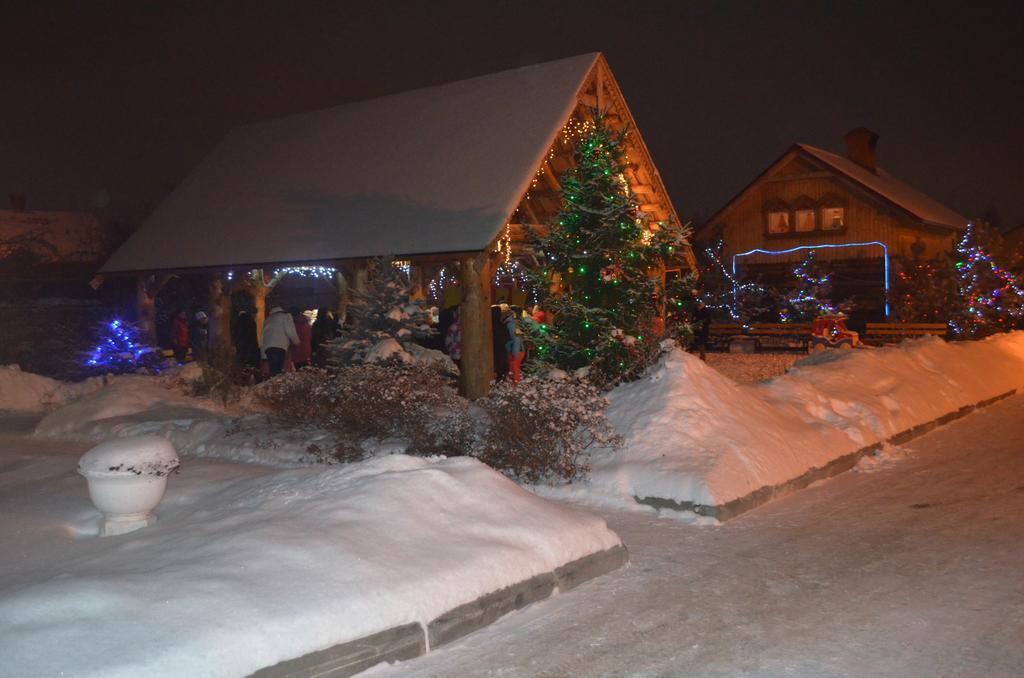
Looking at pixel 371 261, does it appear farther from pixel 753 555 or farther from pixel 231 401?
pixel 753 555

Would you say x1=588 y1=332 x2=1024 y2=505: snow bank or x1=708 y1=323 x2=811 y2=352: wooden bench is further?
x1=708 y1=323 x2=811 y2=352: wooden bench

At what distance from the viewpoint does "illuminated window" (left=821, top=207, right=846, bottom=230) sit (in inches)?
1460

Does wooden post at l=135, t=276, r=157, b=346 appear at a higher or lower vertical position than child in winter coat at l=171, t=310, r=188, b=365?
higher

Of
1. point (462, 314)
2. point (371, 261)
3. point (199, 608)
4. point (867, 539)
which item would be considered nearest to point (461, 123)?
point (371, 261)

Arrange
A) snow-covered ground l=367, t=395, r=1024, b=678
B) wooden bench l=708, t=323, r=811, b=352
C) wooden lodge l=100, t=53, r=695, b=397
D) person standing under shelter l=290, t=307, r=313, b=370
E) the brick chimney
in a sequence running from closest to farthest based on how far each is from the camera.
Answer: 1. snow-covered ground l=367, t=395, r=1024, b=678
2. wooden lodge l=100, t=53, r=695, b=397
3. person standing under shelter l=290, t=307, r=313, b=370
4. wooden bench l=708, t=323, r=811, b=352
5. the brick chimney

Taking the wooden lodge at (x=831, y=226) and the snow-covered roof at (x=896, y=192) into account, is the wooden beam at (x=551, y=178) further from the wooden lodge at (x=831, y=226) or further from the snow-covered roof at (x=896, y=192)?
the snow-covered roof at (x=896, y=192)

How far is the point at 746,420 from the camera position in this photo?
10.5 metres

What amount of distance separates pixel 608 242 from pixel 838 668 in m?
8.40

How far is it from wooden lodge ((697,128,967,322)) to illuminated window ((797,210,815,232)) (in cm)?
4

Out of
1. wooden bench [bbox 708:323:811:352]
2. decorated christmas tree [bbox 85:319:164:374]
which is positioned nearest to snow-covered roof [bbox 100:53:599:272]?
decorated christmas tree [bbox 85:319:164:374]

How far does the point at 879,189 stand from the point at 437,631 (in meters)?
35.5

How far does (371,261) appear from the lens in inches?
636

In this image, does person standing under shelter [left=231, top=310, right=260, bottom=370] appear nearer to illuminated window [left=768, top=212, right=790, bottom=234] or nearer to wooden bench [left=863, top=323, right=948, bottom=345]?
wooden bench [left=863, top=323, right=948, bottom=345]

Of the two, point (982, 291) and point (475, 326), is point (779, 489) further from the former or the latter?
point (982, 291)
